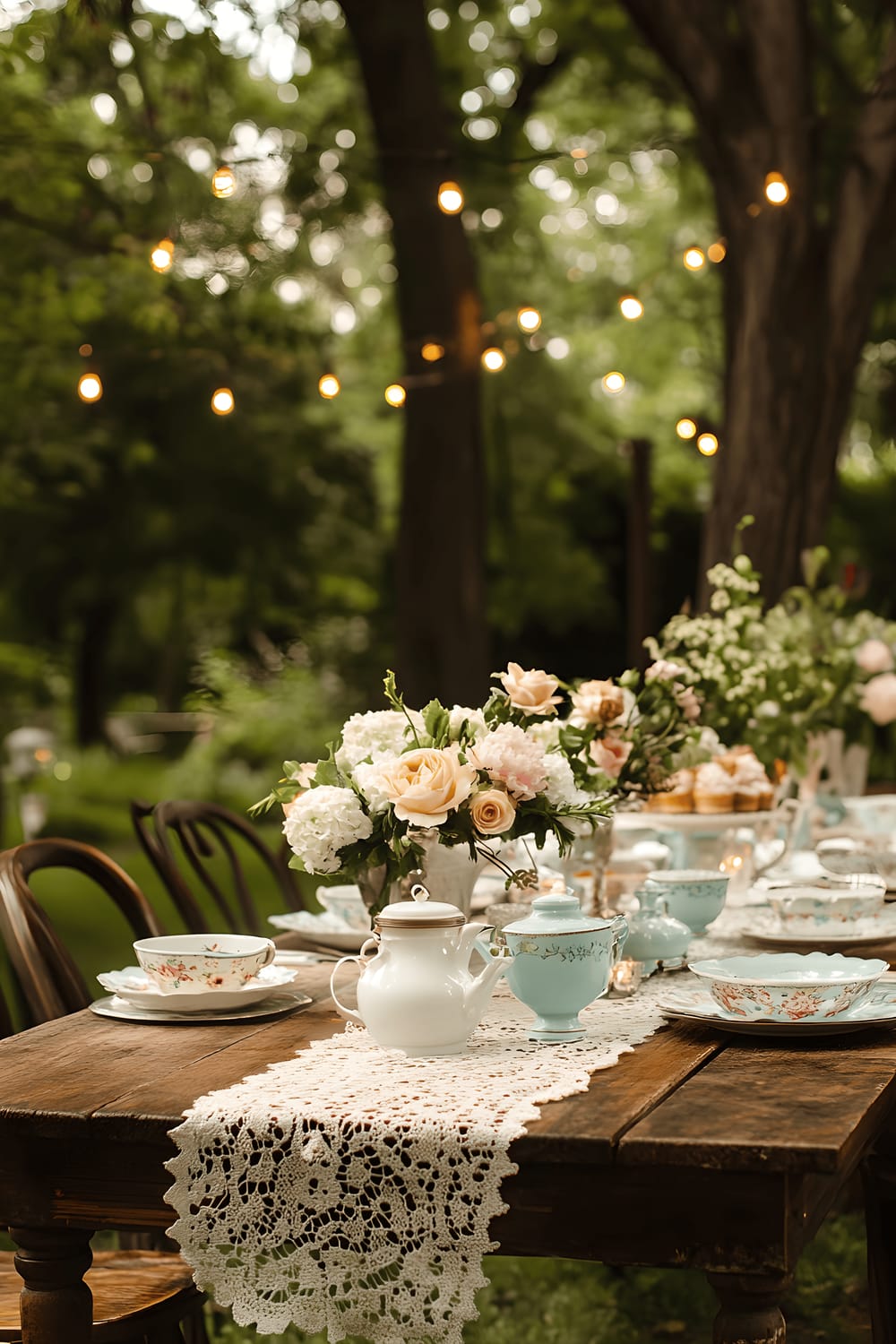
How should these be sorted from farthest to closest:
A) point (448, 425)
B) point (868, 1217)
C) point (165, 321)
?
point (165, 321)
point (448, 425)
point (868, 1217)

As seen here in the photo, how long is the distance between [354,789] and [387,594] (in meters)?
9.57

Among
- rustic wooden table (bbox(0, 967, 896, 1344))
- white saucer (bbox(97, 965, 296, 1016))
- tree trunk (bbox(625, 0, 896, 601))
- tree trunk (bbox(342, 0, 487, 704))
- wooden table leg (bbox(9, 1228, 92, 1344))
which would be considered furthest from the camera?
tree trunk (bbox(342, 0, 487, 704))

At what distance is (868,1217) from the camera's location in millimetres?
2287

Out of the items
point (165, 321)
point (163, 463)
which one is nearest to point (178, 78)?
point (165, 321)

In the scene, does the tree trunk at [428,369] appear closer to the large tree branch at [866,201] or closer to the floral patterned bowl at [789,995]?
the large tree branch at [866,201]

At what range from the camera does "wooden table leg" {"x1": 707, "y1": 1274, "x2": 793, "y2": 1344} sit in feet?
4.42

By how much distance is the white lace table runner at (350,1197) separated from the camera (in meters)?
1.38

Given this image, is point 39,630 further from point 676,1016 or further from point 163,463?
point 676,1016

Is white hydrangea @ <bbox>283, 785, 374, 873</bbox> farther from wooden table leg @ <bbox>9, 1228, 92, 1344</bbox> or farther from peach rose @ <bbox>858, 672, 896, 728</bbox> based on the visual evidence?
peach rose @ <bbox>858, 672, 896, 728</bbox>

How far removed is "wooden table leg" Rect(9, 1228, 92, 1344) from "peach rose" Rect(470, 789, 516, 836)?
0.63 meters

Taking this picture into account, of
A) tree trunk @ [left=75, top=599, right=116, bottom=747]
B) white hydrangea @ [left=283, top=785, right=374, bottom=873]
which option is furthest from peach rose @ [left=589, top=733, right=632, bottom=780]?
tree trunk @ [left=75, top=599, right=116, bottom=747]

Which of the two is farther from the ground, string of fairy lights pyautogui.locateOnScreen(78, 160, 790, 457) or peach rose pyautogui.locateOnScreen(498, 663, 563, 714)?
string of fairy lights pyautogui.locateOnScreen(78, 160, 790, 457)

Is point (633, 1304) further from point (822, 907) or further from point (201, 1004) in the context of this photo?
point (201, 1004)

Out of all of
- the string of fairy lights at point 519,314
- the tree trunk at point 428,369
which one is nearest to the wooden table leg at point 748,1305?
the string of fairy lights at point 519,314
